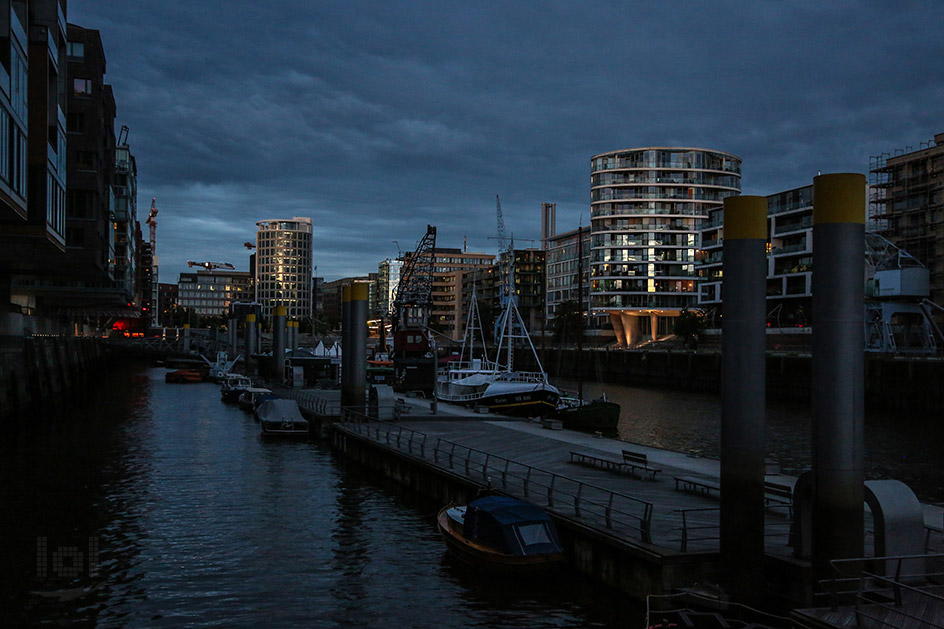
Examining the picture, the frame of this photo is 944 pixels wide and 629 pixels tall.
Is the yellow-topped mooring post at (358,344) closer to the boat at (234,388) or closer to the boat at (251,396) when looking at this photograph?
the boat at (251,396)

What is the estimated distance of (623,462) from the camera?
27453 mm

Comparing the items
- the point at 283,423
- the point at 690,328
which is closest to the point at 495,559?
the point at 283,423

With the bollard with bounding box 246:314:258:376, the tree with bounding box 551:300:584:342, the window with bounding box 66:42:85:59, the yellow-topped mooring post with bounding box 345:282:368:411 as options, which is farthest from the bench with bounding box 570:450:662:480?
the tree with bounding box 551:300:584:342

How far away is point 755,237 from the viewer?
1627cm

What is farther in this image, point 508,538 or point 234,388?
point 234,388

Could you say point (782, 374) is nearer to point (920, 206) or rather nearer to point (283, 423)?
point (920, 206)

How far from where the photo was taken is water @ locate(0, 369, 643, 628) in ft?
61.6

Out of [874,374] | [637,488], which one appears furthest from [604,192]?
[637,488]

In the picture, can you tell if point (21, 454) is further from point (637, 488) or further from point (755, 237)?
point (755, 237)

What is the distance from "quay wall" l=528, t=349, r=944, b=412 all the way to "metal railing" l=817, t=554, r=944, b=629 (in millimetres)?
52056

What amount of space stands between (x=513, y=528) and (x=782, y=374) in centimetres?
7013

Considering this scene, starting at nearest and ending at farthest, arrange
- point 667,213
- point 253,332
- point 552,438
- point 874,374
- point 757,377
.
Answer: point 757,377 < point 552,438 < point 874,374 < point 253,332 < point 667,213

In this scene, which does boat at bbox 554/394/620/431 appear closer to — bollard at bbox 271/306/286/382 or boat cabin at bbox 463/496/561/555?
boat cabin at bbox 463/496/561/555

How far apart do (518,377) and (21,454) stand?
34.1 m
